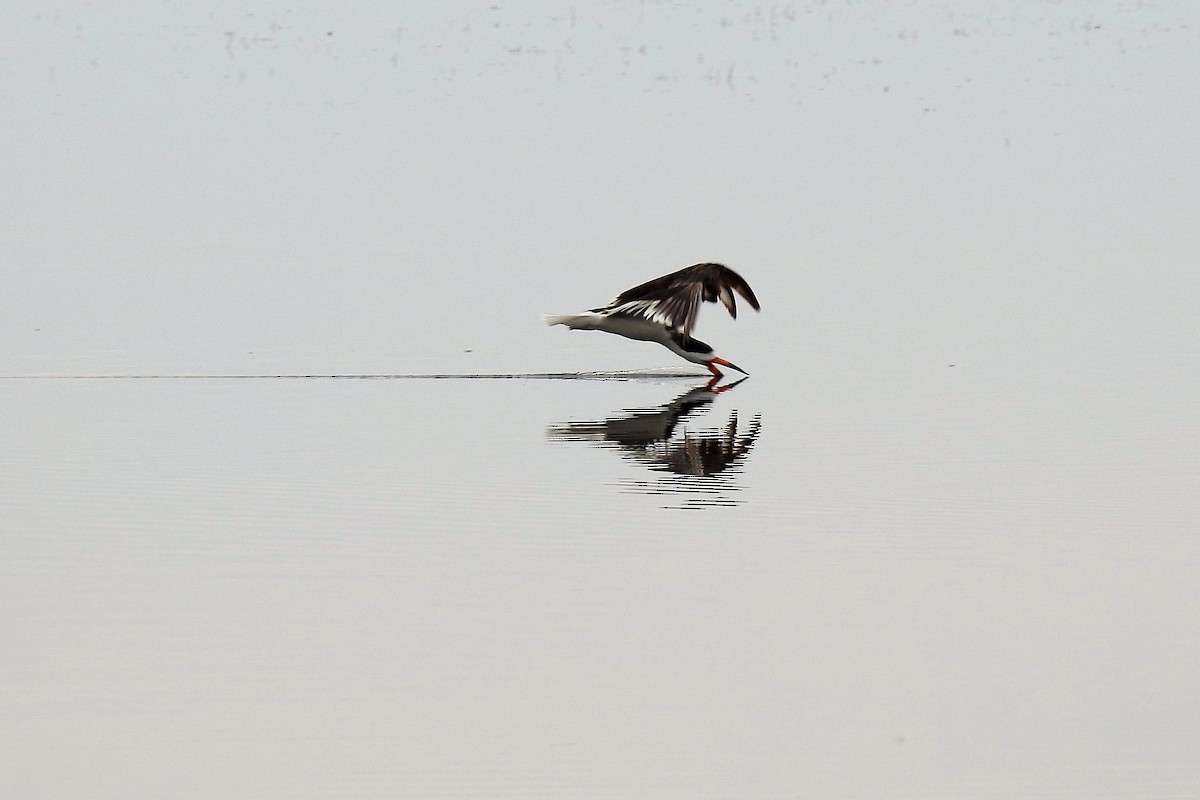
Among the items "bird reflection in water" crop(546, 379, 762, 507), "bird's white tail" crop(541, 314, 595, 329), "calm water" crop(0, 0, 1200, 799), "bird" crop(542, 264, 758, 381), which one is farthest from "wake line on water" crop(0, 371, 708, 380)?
"bird reflection in water" crop(546, 379, 762, 507)

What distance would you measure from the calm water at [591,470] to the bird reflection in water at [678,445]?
0.04 metres

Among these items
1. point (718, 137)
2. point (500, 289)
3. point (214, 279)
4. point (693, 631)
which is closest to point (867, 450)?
point (693, 631)

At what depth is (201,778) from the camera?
6.35 metres

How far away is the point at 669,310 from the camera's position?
46.5ft

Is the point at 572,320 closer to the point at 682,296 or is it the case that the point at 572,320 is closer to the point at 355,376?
the point at 682,296

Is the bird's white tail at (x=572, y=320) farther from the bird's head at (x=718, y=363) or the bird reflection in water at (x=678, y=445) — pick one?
the bird reflection in water at (x=678, y=445)

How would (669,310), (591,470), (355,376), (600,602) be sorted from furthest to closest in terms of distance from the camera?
(669,310)
(355,376)
(591,470)
(600,602)

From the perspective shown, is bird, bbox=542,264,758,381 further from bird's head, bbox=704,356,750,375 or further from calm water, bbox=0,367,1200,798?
calm water, bbox=0,367,1200,798

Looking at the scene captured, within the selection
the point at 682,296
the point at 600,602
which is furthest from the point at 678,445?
the point at 600,602

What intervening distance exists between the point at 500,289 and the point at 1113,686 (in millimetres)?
10068

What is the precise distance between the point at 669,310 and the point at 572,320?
0.65 metres

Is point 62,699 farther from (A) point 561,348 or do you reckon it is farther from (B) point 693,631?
(A) point 561,348

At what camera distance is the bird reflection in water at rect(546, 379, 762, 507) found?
10.1m

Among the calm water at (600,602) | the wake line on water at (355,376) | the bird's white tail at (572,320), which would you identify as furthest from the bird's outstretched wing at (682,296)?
the calm water at (600,602)
